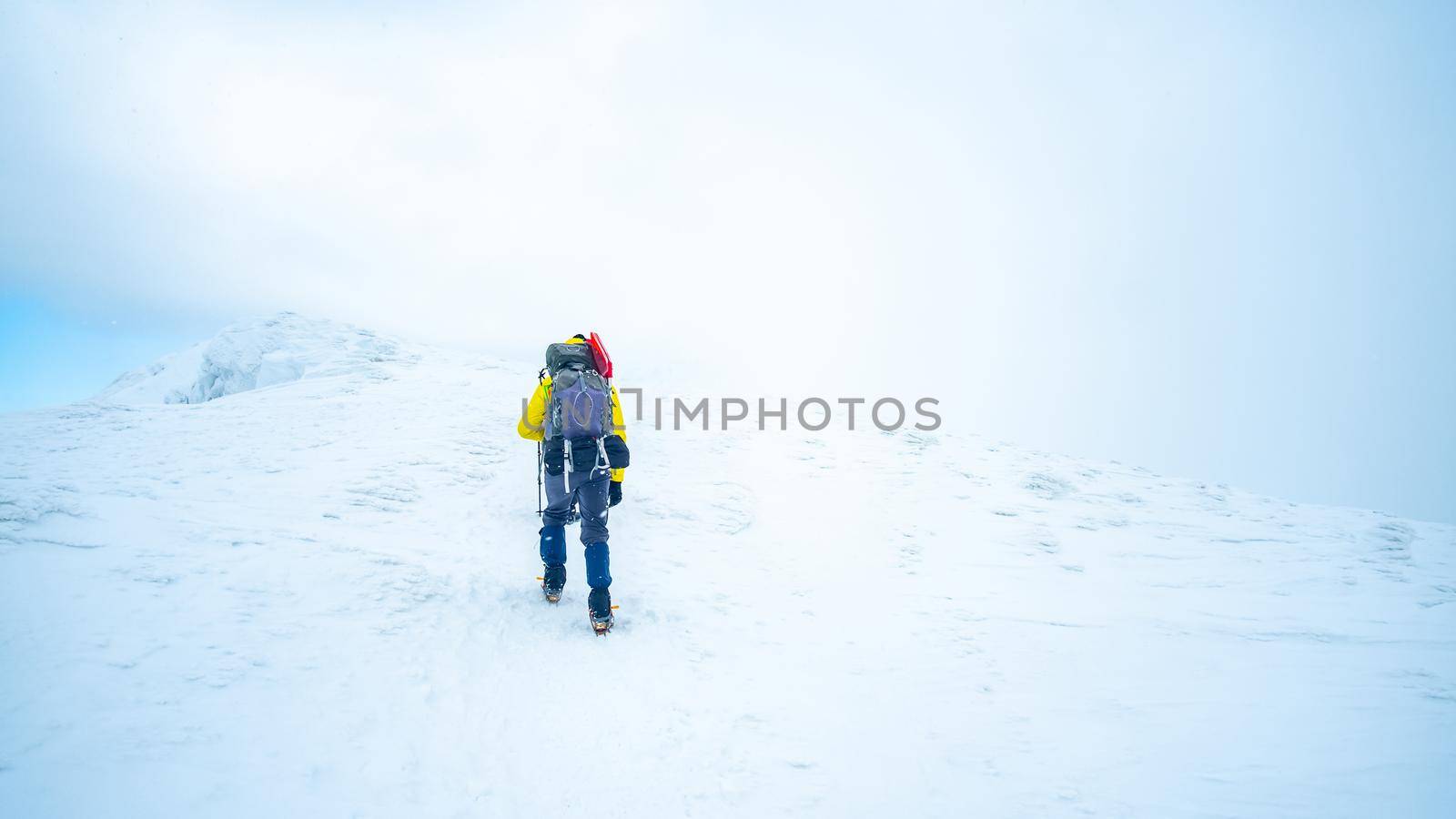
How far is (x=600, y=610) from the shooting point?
617 centimetres

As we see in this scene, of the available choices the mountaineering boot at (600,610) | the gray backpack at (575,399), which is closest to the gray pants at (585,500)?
the gray backpack at (575,399)

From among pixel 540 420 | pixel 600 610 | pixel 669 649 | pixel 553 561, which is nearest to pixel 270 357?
pixel 540 420

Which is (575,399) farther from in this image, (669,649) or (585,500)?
(669,649)

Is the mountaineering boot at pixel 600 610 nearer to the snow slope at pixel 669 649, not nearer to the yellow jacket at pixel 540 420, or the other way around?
the snow slope at pixel 669 649

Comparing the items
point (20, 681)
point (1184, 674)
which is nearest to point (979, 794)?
point (1184, 674)

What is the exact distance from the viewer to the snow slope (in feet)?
13.7

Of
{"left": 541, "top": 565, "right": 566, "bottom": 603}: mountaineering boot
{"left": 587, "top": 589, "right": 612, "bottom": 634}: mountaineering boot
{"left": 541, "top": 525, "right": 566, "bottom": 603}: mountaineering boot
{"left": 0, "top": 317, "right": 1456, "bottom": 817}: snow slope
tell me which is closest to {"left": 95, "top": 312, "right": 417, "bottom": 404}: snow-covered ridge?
{"left": 0, "top": 317, "right": 1456, "bottom": 817}: snow slope

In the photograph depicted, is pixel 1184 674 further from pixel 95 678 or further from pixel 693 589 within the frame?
pixel 95 678

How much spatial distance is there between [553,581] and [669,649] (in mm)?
1581

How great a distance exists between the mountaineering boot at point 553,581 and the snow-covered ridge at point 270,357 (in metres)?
14.3

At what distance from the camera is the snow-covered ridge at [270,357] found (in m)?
18.3

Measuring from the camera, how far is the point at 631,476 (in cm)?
1056

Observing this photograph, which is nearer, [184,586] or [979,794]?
[979,794]

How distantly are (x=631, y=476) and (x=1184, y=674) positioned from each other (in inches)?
333
